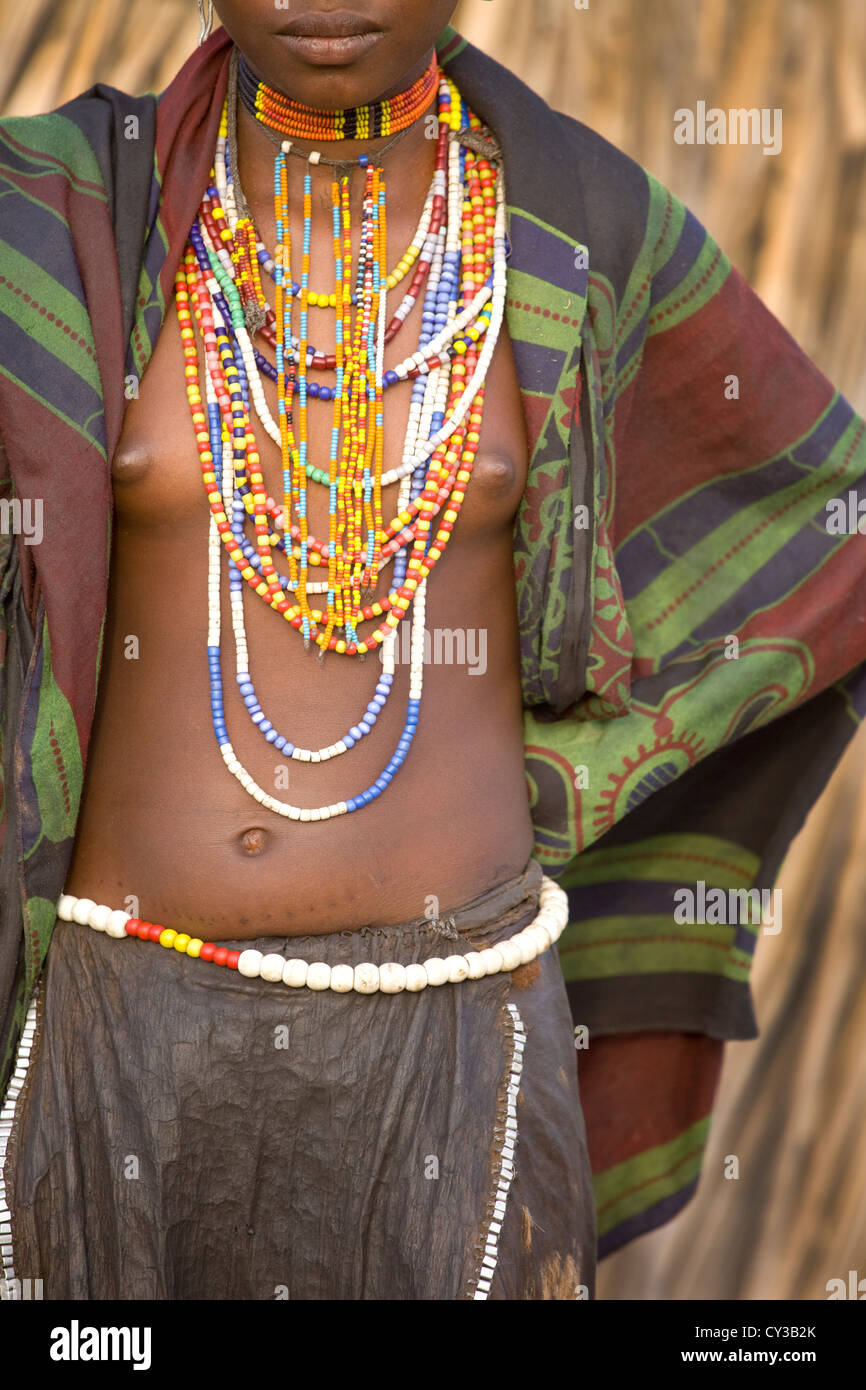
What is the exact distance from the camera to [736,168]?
2342 millimetres

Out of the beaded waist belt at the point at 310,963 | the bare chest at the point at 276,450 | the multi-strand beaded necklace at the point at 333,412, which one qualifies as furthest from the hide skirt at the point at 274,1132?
the bare chest at the point at 276,450

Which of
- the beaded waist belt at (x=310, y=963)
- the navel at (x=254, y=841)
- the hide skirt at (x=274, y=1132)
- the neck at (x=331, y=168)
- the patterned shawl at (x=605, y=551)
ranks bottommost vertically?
the hide skirt at (x=274, y=1132)

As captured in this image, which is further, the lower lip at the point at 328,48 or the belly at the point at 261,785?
the belly at the point at 261,785

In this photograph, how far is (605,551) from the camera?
158cm

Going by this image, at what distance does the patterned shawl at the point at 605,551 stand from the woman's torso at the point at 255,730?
1.8 inches

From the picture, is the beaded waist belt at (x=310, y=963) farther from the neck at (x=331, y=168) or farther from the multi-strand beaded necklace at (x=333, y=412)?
the neck at (x=331, y=168)

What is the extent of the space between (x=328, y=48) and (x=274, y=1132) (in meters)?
0.89

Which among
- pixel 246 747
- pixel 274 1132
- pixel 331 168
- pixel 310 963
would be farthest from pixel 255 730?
pixel 331 168

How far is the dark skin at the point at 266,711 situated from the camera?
147 cm

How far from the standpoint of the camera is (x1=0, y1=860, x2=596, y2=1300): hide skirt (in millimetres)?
1479

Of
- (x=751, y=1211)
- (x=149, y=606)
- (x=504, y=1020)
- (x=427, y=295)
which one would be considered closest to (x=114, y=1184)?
(x=504, y=1020)

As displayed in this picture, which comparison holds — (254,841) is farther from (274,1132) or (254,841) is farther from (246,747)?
(274,1132)

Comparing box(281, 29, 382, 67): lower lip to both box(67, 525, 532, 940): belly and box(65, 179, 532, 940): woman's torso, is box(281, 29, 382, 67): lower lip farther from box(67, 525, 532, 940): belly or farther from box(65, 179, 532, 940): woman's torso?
box(67, 525, 532, 940): belly
